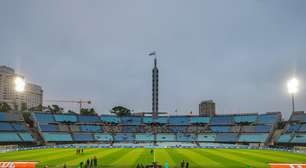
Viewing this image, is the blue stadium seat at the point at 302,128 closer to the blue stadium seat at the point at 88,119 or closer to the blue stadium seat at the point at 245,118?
the blue stadium seat at the point at 245,118

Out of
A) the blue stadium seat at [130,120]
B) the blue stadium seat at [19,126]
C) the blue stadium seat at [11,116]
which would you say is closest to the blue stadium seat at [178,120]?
the blue stadium seat at [130,120]

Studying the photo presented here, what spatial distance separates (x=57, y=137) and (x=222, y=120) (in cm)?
6608

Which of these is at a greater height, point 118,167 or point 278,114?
point 278,114

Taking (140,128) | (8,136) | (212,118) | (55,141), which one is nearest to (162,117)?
(140,128)

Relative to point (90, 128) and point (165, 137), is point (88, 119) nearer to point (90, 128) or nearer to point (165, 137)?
point (90, 128)

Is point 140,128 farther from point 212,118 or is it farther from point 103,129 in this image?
point 212,118

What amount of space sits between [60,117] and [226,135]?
6642cm

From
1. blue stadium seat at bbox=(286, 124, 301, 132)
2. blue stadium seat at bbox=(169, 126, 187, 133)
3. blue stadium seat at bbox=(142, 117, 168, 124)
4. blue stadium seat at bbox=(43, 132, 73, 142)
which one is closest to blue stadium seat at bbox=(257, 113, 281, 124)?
blue stadium seat at bbox=(286, 124, 301, 132)

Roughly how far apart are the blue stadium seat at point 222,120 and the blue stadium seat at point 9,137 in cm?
7412

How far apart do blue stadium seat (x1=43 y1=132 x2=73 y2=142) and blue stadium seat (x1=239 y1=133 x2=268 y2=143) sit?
205ft

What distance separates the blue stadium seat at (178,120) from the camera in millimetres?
117625

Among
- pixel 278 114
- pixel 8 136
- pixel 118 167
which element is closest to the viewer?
pixel 118 167

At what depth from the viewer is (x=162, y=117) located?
12219 centimetres

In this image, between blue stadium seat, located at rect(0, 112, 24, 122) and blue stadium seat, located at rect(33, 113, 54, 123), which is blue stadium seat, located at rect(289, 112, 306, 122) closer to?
blue stadium seat, located at rect(33, 113, 54, 123)
